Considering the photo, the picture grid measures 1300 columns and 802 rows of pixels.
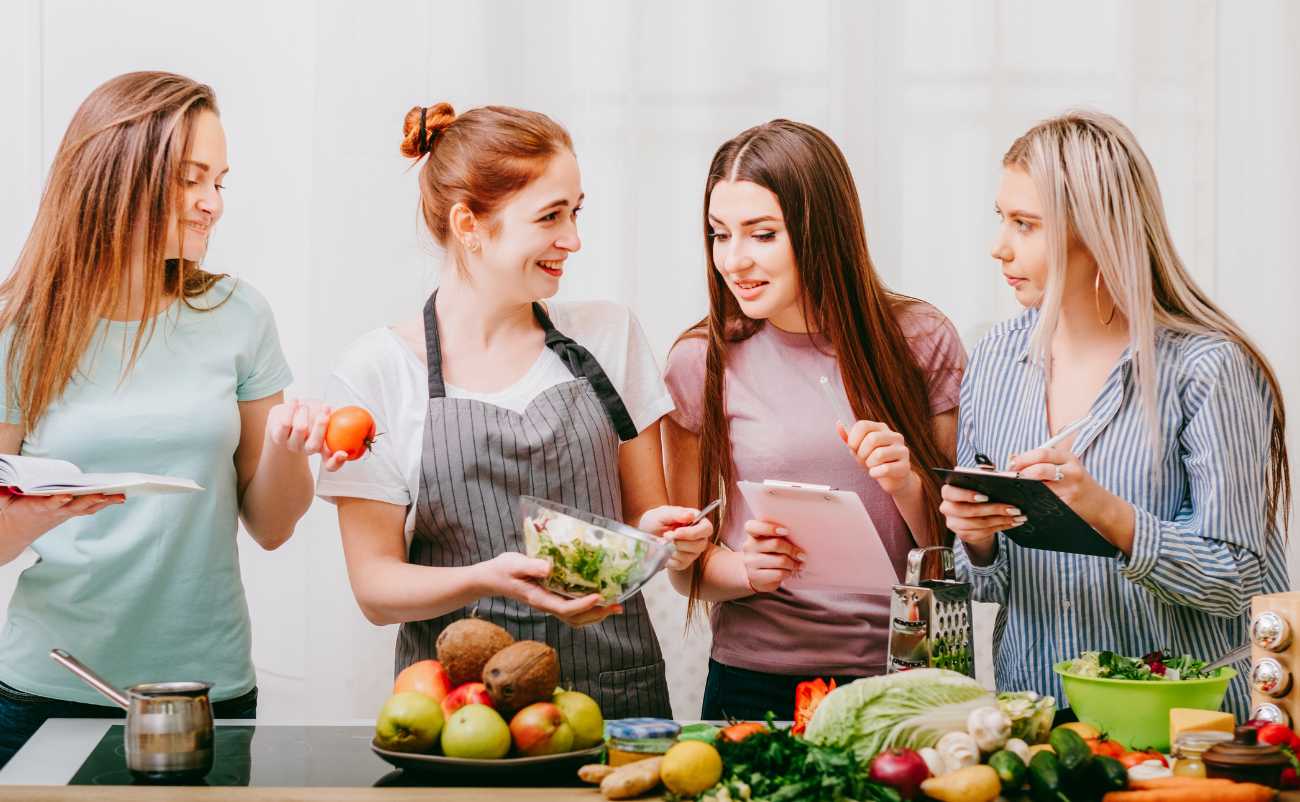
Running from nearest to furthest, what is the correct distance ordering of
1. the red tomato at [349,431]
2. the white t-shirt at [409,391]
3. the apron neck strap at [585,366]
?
the red tomato at [349,431]
the white t-shirt at [409,391]
the apron neck strap at [585,366]

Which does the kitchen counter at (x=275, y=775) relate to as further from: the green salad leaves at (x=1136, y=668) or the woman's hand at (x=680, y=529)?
the woman's hand at (x=680, y=529)

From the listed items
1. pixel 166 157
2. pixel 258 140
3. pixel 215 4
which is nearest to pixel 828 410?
pixel 166 157

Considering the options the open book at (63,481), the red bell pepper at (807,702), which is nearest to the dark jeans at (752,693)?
the red bell pepper at (807,702)

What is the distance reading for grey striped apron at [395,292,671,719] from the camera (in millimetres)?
2273

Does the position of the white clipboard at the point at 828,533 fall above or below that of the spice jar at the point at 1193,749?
above

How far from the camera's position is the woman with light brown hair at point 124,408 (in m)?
2.25

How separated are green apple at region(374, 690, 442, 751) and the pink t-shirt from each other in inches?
35.6

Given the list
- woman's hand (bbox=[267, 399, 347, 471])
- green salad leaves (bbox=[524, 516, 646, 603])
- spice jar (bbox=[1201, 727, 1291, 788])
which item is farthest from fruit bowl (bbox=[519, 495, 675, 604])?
spice jar (bbox=[1201, 727, 1291, 788])

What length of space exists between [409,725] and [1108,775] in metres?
0.86

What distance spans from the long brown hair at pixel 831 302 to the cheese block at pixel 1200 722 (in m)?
0.72

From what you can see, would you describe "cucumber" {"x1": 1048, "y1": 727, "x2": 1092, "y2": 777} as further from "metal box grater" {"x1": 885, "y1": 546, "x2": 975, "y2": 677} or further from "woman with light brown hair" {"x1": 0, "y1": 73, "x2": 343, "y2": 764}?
"woman with light brown hair" {"x1": 0, "y1": 73, "x2": 343, "y2": 764}

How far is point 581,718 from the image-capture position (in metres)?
1.74

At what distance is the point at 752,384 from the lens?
8.21 ft

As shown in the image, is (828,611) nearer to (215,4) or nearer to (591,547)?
(591,547)
